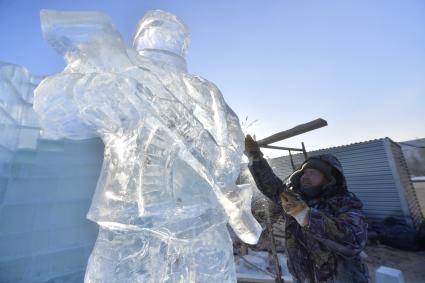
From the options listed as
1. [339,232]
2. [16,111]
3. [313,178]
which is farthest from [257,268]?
[16,111]

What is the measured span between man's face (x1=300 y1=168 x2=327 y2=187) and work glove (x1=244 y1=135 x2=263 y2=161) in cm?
59

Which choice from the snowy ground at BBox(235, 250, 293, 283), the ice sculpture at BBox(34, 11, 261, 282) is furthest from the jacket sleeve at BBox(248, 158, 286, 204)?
the snowy ground at BBox(235, 250, 293, 283)

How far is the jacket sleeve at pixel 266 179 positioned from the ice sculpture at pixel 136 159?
1785 millimetres

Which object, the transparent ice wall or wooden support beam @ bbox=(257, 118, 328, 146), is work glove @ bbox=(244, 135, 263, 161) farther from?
the transparent ice wall

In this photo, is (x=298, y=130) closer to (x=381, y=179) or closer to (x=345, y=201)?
(x=345, y=201)

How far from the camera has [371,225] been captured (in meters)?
7.86

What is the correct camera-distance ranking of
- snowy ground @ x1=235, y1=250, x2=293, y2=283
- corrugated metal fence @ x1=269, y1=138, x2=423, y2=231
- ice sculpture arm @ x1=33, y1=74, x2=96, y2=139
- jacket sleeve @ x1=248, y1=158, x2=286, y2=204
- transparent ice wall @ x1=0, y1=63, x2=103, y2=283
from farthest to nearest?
1. corrugated metal fence @ x1=269, y1=138, x2=423, y2=231
2. snowy ground @ x1=235, y1=250, x2=293, y2=283
3. jacket sleeve @ x1=248, y1=158, x2=286, y2=204
4. transparent ice wall @ x1=0, y1=63, x2=103, y2=283
5. ice sculpture arm @ x1=33, y1=74, x2=96, y2=139

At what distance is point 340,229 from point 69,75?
2227 millimetres

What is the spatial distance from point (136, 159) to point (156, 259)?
388mm

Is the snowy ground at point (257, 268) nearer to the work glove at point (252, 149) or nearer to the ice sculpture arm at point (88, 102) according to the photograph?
the work glove at point (252, 149)

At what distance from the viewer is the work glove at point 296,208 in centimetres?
197

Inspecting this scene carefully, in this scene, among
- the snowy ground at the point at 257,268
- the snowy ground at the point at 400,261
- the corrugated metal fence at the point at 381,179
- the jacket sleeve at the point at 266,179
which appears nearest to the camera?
the jacket sleeve at the point at 266,179

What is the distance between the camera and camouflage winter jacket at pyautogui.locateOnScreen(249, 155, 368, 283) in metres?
1.92

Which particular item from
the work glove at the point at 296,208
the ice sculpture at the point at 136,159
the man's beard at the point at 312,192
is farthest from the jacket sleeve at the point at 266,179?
the ice sculpture at the point at 136,159
